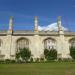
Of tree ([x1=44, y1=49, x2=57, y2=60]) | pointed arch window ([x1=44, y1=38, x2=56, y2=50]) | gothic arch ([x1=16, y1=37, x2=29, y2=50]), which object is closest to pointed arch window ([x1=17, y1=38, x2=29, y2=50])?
gothic arch ([x1=16, y1=37, x2=29, y2=50])

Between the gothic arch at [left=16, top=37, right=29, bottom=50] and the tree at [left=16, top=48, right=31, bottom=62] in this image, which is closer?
the tree at [left=16, top=48, right=31, bottom=62]

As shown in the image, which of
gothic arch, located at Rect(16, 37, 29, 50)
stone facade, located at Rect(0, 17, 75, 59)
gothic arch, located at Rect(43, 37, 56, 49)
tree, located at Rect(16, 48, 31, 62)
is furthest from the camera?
gothic arch, located at Rect(43, 37, 56, 49)

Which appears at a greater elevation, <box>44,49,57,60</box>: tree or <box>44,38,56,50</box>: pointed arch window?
<box>44,38,56,50</box>: pointed arch window

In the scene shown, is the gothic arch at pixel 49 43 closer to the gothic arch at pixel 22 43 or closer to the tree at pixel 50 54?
the tree at pixel 50 54

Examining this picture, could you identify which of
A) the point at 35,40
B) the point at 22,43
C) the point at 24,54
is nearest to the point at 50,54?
the point at 35,40

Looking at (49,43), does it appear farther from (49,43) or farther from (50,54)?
(50,54)

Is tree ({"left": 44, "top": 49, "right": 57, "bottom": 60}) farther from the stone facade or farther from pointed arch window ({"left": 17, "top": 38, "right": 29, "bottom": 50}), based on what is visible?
pointed arch window ({"left": 17, "top": 38, "right": 29, "bottom": 50})

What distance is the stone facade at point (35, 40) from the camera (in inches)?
1844

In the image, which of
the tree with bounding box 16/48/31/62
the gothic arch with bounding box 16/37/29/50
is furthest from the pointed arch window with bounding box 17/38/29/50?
the tree with bounding box 16/48/31/62

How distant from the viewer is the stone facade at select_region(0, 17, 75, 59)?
154 feet

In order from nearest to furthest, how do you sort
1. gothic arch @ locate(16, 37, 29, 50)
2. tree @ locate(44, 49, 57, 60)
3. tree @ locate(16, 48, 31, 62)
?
tree @ locate(16, 48, 31, 62)
tree @ locate(44, 49, 57, 60)
gothic arch @ locate(16, 37, 29, 50)

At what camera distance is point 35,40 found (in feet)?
155

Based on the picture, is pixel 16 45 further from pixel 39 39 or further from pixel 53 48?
pixel 53 48

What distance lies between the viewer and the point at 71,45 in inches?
1935
